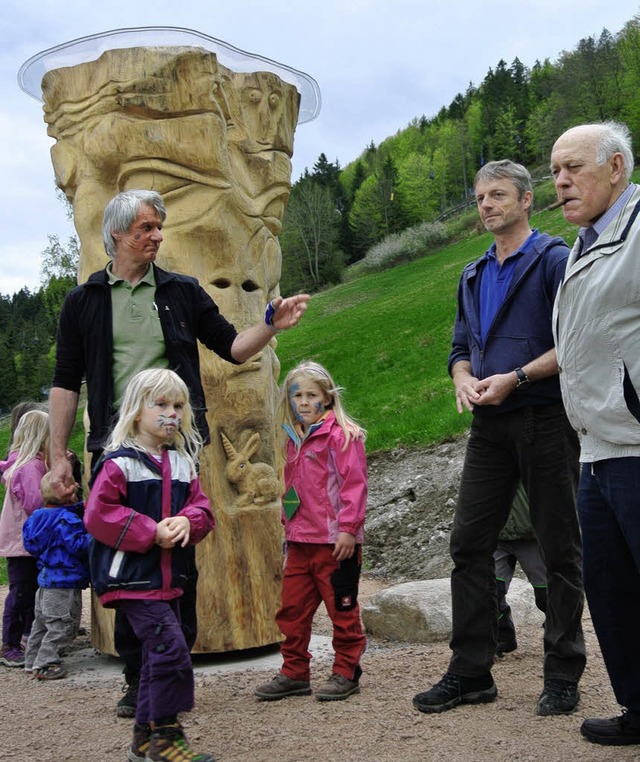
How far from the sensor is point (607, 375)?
2965 millimetres

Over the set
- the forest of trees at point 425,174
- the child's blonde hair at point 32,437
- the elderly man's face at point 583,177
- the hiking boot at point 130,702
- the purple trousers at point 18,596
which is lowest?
the hiking boot at point 130,702

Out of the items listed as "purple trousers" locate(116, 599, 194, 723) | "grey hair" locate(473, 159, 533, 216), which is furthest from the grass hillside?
"purple trousers" locate(116, 599, 194, 723)

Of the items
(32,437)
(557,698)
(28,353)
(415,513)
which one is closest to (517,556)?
(557,698)

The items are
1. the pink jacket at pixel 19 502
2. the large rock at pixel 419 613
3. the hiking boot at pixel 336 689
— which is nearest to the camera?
the hiking boot at pixel 336 689

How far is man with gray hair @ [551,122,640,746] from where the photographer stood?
292cm

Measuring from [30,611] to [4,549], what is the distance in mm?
440

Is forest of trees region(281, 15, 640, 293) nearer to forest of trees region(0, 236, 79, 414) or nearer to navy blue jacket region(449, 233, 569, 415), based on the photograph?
forest of trees region(0, 236, 79, 414)

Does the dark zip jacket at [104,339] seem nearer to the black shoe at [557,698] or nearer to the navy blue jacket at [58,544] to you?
the navy blue jacket at [58,544]

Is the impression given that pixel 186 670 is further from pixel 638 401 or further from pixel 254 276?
pixel 254 276

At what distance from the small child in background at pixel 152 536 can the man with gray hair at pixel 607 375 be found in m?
1.45

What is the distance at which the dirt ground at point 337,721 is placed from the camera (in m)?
3.21

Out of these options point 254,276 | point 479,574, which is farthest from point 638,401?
point 254,276

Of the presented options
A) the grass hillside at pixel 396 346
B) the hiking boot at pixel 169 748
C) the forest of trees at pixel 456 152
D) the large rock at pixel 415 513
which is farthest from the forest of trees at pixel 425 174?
the hiking boot at pixel 169 748

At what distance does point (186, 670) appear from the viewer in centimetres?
315
